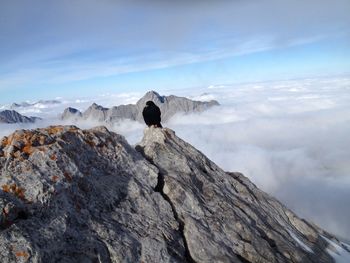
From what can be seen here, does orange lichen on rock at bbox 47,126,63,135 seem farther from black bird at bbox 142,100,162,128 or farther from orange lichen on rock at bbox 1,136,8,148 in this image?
black bird at bbox 142,100,162,128

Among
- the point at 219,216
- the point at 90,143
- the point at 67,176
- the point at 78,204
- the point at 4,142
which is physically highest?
the point at 4,142

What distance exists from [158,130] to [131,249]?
12.8 meters

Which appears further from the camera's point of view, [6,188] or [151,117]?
[151,117]

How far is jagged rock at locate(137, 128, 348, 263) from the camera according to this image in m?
16.7

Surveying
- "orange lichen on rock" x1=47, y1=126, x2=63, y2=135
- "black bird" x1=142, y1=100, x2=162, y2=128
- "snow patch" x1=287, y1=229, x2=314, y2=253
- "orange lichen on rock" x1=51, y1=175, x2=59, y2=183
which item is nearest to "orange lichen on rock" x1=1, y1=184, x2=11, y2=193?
"orange lichen on rock" x1=51, y1=175, x2=59, y2=183

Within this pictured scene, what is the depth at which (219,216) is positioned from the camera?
1881cm

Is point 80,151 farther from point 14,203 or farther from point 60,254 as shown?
point 60,254

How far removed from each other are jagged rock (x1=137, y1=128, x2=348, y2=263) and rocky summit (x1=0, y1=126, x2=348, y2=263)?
0.07 m

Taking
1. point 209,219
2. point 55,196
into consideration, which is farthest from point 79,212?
point 209,219

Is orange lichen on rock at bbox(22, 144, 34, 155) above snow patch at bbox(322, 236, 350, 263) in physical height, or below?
above

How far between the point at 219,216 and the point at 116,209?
241 inches

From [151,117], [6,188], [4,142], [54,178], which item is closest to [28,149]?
[4,142]

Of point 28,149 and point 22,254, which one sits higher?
point 28,149

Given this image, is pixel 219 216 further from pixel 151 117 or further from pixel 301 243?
pixel 151 117
